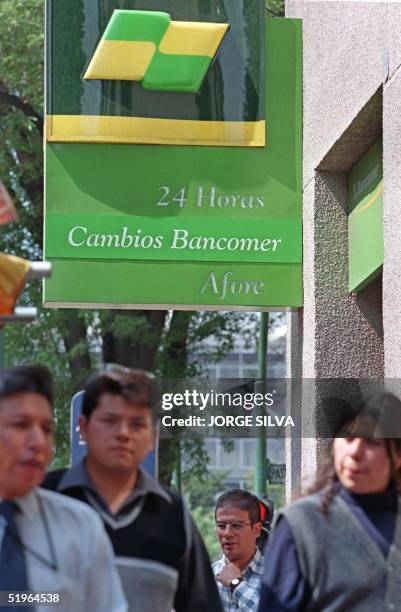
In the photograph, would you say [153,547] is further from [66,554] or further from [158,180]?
[158,180]

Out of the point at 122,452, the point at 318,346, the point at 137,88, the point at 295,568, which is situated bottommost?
the point at 295,568

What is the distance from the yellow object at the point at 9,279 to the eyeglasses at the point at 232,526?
4.89 feet

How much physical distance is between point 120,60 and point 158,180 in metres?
0.80

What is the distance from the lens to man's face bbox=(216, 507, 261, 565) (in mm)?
5590

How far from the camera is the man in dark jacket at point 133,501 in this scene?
4.88m

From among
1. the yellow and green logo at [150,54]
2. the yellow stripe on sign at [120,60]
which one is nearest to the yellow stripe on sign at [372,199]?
the yellow and green logo at [150,54]

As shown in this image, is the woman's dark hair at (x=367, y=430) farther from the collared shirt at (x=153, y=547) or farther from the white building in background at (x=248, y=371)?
the white building in background at (x=248, y=371)

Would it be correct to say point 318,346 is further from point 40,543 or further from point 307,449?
point 40,543

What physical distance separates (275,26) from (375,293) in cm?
196

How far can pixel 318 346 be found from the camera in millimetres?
9328

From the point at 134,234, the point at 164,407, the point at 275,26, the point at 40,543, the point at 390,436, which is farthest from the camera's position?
the point at 275,26

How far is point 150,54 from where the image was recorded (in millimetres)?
9227

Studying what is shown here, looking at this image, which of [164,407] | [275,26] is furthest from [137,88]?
[164,407]

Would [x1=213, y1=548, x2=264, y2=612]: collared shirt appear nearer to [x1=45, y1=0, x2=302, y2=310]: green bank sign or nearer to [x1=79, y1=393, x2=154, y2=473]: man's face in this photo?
[x1=79, y1=393, x2=154, y2=473]: man's face
